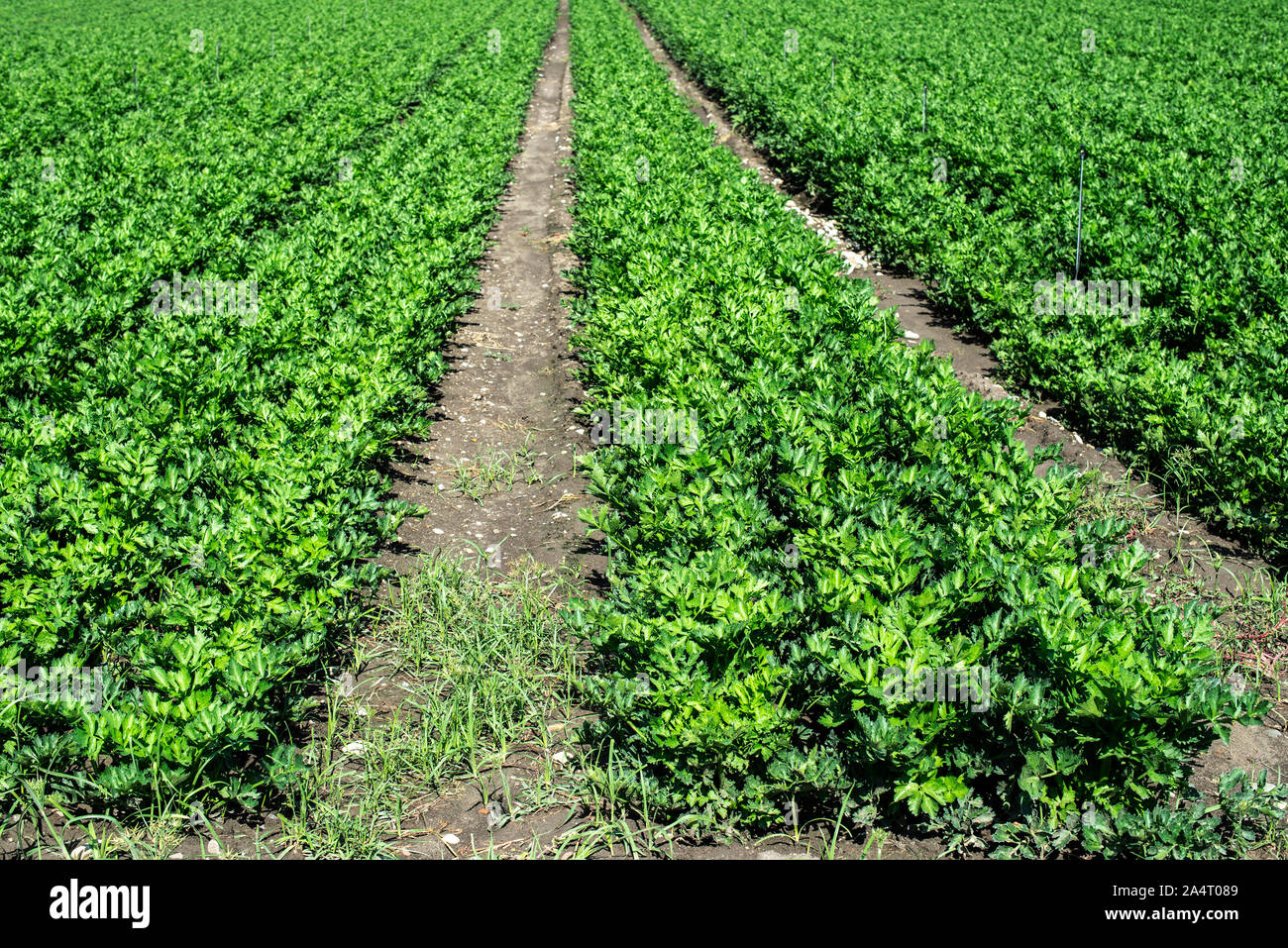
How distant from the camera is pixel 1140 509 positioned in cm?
611

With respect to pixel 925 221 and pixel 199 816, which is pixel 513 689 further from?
pixel 925 221

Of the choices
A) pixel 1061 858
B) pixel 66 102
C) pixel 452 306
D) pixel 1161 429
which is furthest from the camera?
pixel 66 102

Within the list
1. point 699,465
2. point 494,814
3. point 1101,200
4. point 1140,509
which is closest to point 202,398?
point 699,465

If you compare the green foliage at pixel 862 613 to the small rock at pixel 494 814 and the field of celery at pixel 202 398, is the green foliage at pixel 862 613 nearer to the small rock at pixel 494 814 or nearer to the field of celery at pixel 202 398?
the small rock at pixel 494 814

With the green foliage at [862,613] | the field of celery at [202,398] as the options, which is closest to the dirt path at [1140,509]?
the green foliage at [862,613]

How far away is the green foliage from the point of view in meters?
3.50

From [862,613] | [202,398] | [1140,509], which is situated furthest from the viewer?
[202,398]

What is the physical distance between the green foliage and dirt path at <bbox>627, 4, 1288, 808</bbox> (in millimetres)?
362

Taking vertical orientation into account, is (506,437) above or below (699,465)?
below

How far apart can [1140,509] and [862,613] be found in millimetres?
3148

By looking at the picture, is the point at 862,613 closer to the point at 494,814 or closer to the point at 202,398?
the point at 494,814

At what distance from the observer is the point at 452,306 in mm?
8836
